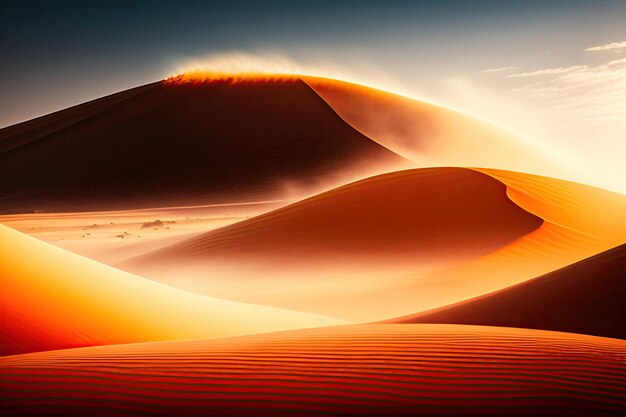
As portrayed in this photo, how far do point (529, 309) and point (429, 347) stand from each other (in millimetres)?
2904

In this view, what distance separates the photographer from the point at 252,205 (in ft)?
123

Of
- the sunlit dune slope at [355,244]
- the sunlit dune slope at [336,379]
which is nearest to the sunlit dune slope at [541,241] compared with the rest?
the sunlit dune slope at [355,244]

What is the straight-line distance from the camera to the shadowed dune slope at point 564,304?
5727mm

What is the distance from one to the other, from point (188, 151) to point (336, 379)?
2045 inches

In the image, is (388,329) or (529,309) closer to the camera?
(388,329)

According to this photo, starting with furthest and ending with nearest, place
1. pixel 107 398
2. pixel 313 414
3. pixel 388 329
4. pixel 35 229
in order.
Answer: pixel 35 229 → pixel 388 329 → pixel 107 398 → pixel 313 414

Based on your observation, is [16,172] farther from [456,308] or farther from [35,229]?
[456,308]

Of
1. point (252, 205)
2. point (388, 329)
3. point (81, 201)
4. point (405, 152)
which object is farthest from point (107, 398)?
point (405, 152)

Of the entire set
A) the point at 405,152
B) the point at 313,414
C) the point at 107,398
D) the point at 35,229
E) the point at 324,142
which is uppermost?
the point at 324,142

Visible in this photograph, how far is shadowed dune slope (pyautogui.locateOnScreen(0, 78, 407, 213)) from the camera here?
150 feet

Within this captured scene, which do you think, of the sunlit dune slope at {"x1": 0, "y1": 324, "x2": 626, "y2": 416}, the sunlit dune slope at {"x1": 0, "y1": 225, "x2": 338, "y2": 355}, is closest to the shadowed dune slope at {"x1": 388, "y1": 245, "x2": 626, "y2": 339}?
the sunlit dune slope at {"x1": 0, "y1": 324, "x2": 626, "y2": 416}

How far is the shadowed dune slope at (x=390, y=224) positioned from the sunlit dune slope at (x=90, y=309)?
20.3 ft

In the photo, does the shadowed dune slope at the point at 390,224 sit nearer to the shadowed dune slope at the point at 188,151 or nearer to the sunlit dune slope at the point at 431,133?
the shadowed dune slope at the point at 188,151

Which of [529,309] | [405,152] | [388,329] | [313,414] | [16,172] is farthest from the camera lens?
[16,172]
